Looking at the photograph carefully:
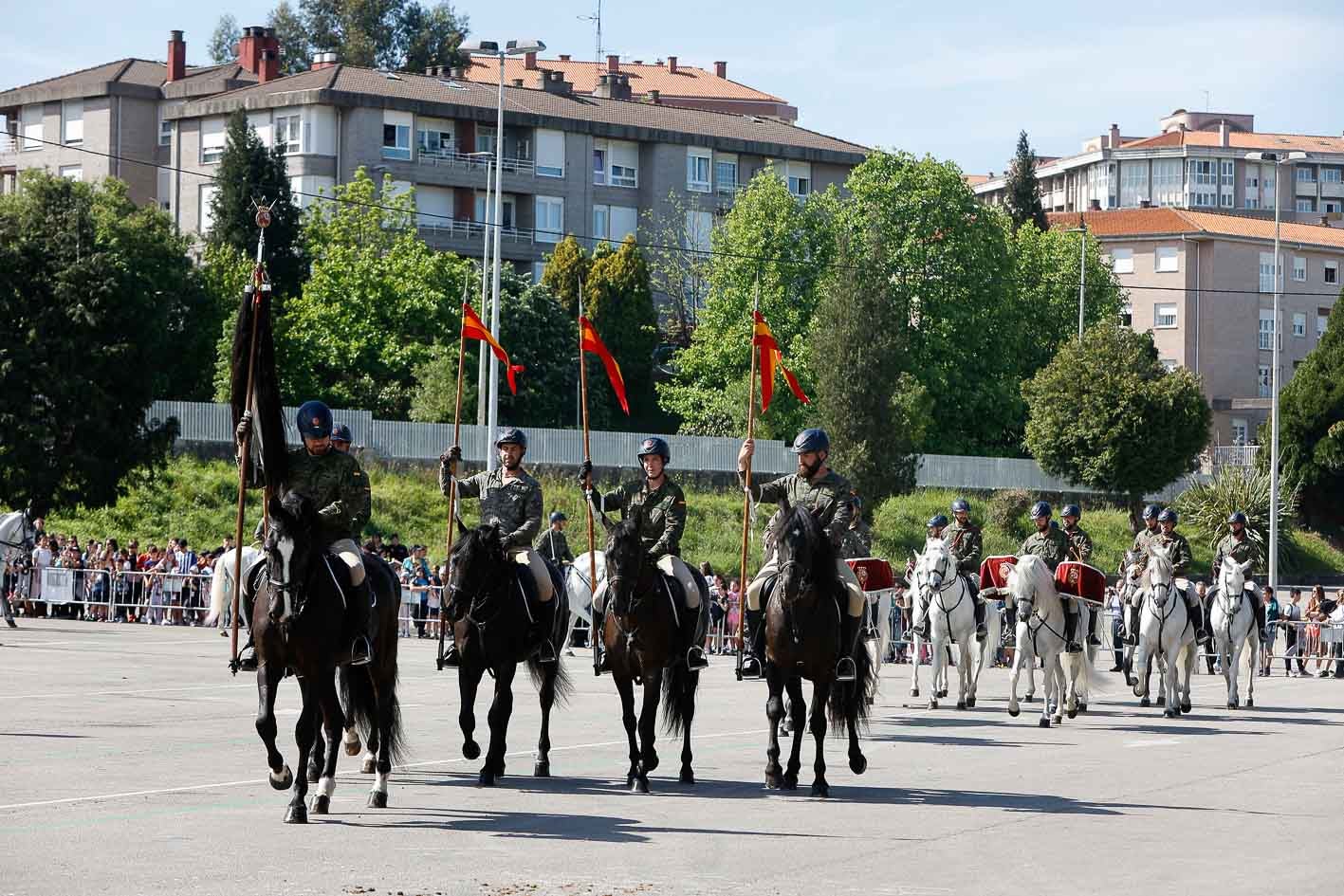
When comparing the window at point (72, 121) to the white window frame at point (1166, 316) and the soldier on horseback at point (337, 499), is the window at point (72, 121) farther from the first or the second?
the soldier on horseback at point (337, 499)

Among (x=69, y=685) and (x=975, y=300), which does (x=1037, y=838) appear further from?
(x=975, y=300)

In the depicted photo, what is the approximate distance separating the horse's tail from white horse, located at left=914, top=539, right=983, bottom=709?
10859 mm

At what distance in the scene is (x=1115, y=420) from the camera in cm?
7500

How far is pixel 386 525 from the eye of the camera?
5491cm

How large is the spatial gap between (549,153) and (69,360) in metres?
45.5

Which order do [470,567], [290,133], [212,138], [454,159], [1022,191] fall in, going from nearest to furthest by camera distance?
[470,567] < [290,133] < [454,159] < [212,138] < [1022,191]

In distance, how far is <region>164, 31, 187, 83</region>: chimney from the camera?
98.6 meters

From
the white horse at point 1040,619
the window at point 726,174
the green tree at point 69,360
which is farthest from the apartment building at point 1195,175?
the white horse at point 1040,619

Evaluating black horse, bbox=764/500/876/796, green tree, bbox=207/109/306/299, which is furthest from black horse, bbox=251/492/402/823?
green tree, bbox=207/109/306/299

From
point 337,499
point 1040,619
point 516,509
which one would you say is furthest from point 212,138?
point 337,499

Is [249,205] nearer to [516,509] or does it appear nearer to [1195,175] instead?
[516,509]

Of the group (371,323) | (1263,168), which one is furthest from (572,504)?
(1263,168)

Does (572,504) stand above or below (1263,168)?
below

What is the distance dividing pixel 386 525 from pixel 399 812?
42.7 metres
